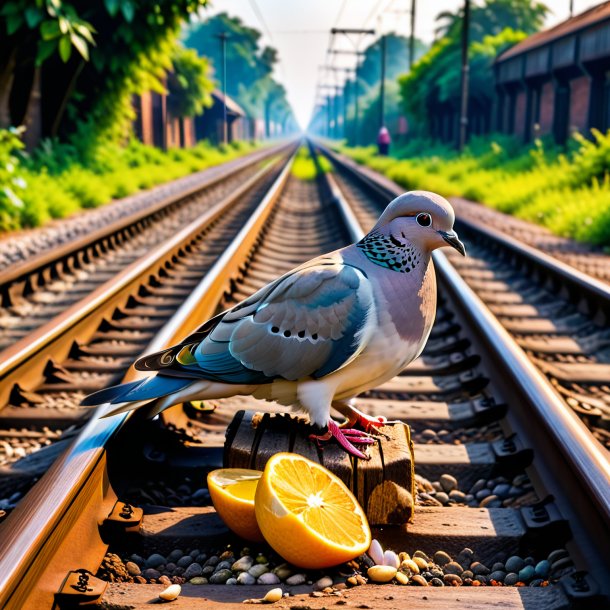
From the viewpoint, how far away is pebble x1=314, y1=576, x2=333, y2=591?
2133 mm

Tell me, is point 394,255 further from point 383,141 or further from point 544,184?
point 383,141

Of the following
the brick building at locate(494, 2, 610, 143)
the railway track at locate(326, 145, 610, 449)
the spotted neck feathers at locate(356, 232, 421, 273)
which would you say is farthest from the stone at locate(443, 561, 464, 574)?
the brick building at locate(494, 2, 610, 143)

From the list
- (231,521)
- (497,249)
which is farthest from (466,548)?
(497,249)

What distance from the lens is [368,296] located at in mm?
2312

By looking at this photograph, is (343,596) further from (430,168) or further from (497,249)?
(430,168)

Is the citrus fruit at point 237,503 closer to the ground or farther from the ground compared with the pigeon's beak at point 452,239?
closer to the ground

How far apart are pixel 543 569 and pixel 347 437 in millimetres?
729

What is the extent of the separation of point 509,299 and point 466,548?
14.3 ft

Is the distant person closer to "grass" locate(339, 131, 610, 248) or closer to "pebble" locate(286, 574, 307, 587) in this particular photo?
"grass" locate(339, 131, 610, 248)

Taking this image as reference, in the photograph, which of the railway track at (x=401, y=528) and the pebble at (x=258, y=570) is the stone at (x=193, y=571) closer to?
the railway track at (x=401, y=528)

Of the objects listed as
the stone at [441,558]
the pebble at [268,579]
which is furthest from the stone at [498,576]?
the pebble at [268,579]

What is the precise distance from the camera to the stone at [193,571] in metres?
2.30

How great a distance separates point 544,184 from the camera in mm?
14656

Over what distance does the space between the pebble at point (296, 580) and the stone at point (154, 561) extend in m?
0.44
